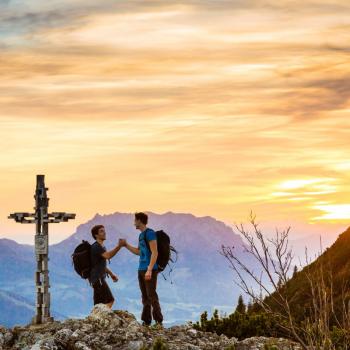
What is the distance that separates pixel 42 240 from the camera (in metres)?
26.5

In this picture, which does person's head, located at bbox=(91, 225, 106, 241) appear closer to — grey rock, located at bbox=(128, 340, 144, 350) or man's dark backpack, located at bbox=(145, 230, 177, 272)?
man's dark backpack, located at bbox=(145, 230, 177, 272)

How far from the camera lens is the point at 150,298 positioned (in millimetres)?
20047

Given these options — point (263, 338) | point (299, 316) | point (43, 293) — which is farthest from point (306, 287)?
point (263, 338)

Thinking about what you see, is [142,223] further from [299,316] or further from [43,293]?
[299,316]

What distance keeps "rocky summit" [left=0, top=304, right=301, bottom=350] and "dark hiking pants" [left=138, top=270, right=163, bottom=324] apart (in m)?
0.38

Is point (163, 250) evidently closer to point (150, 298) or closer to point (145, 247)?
point (145, 247)

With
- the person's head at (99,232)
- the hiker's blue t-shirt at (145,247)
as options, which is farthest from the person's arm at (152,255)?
the person's head at (99,232)

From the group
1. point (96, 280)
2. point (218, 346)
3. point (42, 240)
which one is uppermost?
point (42, 240)

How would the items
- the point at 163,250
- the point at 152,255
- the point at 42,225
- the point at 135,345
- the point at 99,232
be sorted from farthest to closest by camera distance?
the point at 42,225
the point at 99,232
the point at 163,250
the point at 152,255
the point at 135,345

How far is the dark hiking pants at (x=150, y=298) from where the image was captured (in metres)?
19.9

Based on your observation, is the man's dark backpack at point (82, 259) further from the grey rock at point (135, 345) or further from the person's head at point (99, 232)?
the grey rock at point (135, 345)

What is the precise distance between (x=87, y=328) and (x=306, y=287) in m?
29.1

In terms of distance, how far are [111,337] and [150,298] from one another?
1328 millimetres

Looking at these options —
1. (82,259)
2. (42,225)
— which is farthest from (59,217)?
(82,259)
